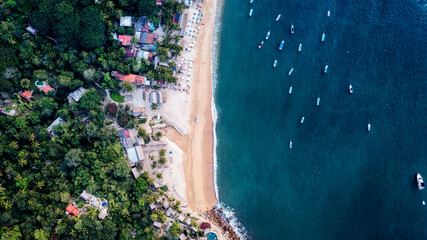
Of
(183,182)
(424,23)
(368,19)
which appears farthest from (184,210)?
(424,23)

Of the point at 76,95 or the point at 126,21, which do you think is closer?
the point at 76,95

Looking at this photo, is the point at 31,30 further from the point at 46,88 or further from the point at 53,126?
the point at 53,126

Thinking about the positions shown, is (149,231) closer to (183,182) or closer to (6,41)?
(183,182)

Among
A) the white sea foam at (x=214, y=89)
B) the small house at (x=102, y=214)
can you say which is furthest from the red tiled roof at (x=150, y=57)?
the small house at (x=102, y=214)

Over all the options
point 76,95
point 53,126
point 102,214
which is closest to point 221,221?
point 102,214

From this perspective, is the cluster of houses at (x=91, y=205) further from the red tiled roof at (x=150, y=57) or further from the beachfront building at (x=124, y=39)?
the beachfront building at (x=124, y=39)

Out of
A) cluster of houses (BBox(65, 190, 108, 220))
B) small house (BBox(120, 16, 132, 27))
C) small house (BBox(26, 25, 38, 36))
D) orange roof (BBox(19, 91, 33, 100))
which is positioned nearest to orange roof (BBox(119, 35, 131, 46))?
small house (BBox(120, 16, 132, 27))
